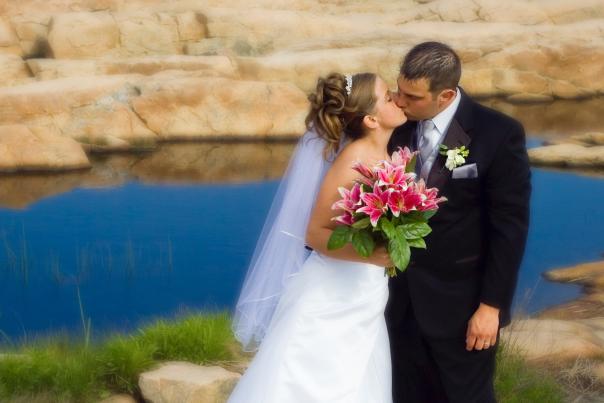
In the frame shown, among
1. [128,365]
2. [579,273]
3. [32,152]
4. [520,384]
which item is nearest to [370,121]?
[520,384]

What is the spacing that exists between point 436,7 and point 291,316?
13182mm

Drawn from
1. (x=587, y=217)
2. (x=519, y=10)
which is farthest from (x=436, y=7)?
(x=587, y=217)

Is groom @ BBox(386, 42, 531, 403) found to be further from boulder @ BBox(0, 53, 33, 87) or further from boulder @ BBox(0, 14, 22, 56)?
boulder @ BBox(0, 14, 22, 56)

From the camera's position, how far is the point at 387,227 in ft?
9.71

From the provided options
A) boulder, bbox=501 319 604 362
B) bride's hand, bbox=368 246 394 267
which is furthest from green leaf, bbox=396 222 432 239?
boulder, bbox=501 319 604 362

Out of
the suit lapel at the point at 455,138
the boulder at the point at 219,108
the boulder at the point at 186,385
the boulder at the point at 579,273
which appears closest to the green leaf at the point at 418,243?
the suit lapel at the point at 455,138

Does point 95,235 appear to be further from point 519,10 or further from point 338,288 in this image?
point 519,10

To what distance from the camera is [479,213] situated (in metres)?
3.12

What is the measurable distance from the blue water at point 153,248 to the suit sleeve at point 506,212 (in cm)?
403

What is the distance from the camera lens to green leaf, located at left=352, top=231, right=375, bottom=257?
3004 millimetres

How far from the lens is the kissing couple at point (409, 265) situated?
9.95ft

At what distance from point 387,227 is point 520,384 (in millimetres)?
1831

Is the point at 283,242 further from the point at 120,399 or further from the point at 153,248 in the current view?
the point at 153,248

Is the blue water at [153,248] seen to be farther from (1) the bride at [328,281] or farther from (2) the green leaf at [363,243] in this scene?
(2) the green leaf at [363,243]
